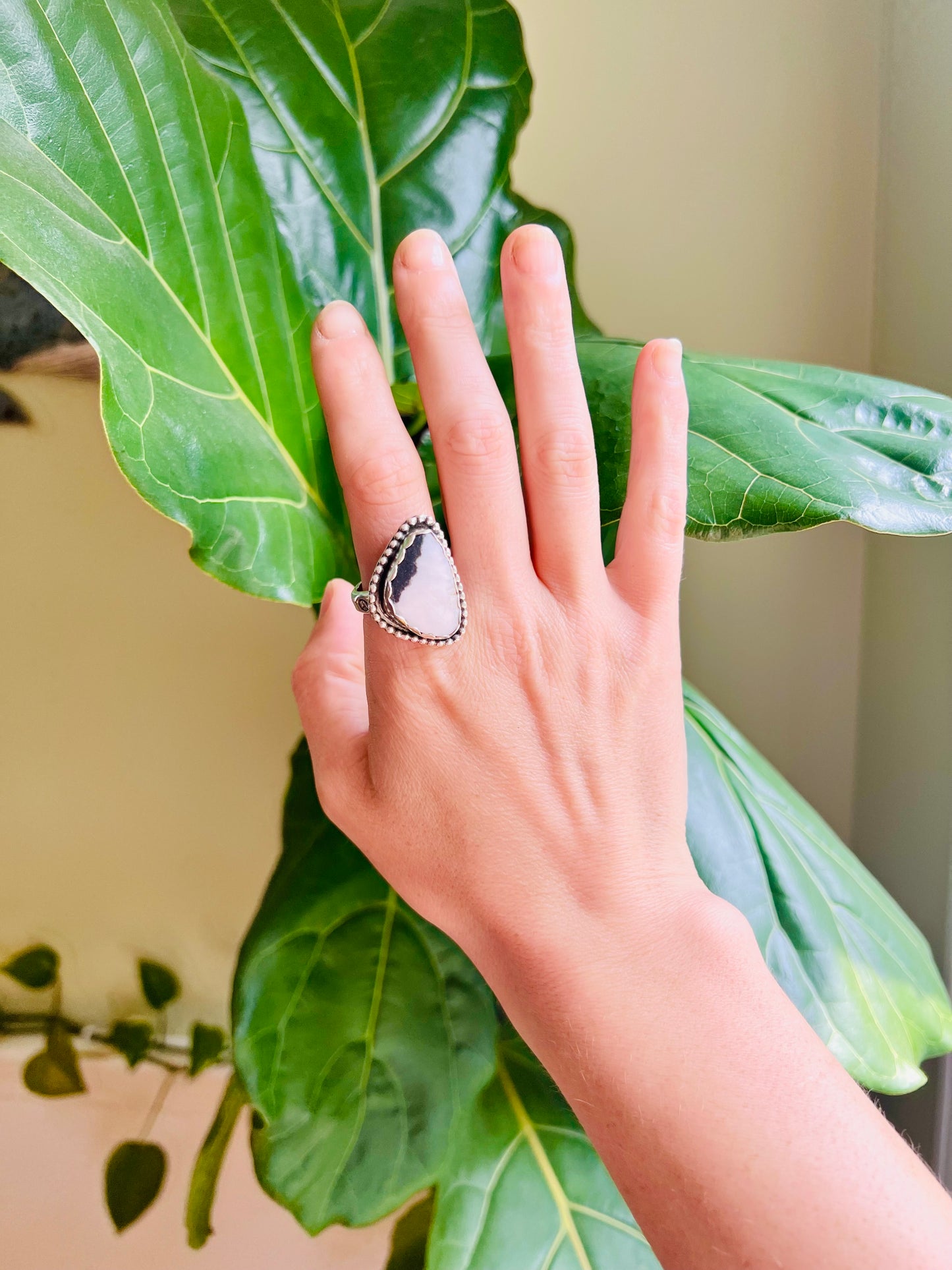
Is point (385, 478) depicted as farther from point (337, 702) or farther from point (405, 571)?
point (337, 702)

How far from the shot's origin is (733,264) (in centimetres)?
83

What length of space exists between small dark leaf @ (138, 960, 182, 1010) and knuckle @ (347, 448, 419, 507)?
0.64 meters

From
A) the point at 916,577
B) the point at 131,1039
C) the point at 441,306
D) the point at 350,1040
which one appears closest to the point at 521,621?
the point at 441,306

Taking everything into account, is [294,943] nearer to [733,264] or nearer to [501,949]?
[501,949]

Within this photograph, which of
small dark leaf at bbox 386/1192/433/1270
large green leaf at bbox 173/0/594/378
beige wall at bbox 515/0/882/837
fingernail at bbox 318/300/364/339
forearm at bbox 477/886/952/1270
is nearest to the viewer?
forearm at bbox 477/886/952/1270

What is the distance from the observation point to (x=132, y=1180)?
2.60ft

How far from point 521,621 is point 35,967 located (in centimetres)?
64

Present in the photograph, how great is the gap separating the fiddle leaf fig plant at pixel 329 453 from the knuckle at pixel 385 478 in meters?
0.06

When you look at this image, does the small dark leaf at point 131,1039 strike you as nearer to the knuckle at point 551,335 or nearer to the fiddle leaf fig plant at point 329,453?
the fiddle leaf fig plant at point 329,453

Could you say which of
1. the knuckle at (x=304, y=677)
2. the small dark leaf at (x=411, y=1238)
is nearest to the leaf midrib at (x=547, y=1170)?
the small dark leaf at (x=411, y=1238)

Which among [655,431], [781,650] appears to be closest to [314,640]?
[655,431]

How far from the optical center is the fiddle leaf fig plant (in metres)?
0.37

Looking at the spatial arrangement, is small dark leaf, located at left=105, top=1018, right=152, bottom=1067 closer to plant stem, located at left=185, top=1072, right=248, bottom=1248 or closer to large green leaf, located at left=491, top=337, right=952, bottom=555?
plant stem, located at left=185, top=1072, right=248, bottom=1248

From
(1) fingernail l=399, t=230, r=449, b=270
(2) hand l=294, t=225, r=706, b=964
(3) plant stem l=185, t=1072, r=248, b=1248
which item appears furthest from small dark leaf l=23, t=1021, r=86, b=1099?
(1) fingernail l=399, t=230, r=449, b=270
